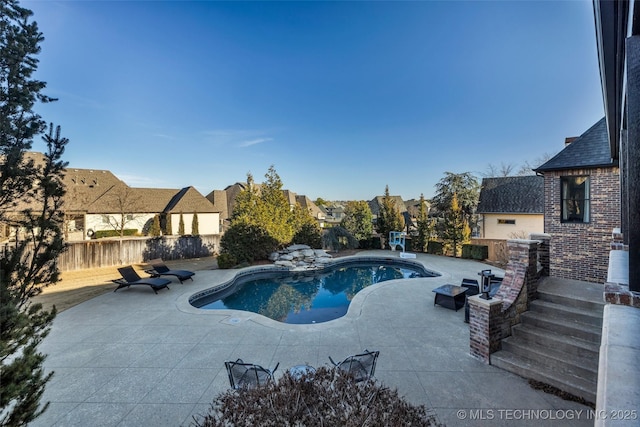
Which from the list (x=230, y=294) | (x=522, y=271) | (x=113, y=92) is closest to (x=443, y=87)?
(x=522, y=271)

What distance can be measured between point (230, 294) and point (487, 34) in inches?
540

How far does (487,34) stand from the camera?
368 inches

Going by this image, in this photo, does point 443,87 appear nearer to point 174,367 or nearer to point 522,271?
point 522,271

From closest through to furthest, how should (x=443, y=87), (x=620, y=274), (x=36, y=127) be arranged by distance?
(x=36, y=127), (x=620, y=274), (x=443, y=87)

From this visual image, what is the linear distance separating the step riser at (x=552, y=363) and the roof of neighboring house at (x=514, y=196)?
1810 centimetres

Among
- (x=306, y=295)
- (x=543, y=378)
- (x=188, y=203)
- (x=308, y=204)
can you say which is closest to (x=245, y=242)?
(x=306, y=295)

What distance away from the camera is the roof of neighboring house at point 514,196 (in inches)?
743

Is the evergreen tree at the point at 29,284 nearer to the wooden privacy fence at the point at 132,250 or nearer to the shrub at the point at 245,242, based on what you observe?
the shrub at the point at 245,242

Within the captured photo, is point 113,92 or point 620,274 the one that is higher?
point 113,92

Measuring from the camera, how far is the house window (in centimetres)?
864

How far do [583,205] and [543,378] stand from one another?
7.59 meters

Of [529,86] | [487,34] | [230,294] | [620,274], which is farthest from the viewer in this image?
[529,86]

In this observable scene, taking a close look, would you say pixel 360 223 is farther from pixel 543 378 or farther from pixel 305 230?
pixel 543 378

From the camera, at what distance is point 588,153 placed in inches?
346
